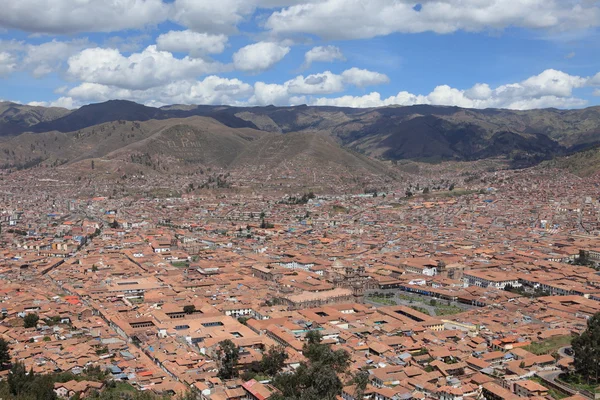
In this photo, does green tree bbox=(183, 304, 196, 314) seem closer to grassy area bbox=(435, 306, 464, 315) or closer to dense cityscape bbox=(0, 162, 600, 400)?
dense cityscape bbox=(0, 162, 600, 400)

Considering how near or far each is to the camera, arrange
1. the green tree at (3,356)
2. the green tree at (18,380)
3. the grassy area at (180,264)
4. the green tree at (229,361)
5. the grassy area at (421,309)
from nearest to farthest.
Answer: the green tree at (18,380), the green tree at (229,361), the green tree at (3,356), the grassy area at (421,309), the grassy area at (180,264)

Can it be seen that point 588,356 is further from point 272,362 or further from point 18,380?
point 18,380

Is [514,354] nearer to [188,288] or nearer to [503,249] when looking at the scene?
[188,288]

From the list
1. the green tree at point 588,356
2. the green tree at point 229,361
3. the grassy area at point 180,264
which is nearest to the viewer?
the green tree at point 229,361

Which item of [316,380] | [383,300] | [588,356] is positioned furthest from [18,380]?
[383,300]

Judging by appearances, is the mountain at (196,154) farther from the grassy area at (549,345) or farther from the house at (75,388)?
the house at (75,388)

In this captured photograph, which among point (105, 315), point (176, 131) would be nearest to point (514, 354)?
point (105, 315)

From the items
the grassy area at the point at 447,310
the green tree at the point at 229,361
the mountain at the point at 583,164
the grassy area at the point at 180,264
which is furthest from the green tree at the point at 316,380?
the mountain at the point at 583,164
